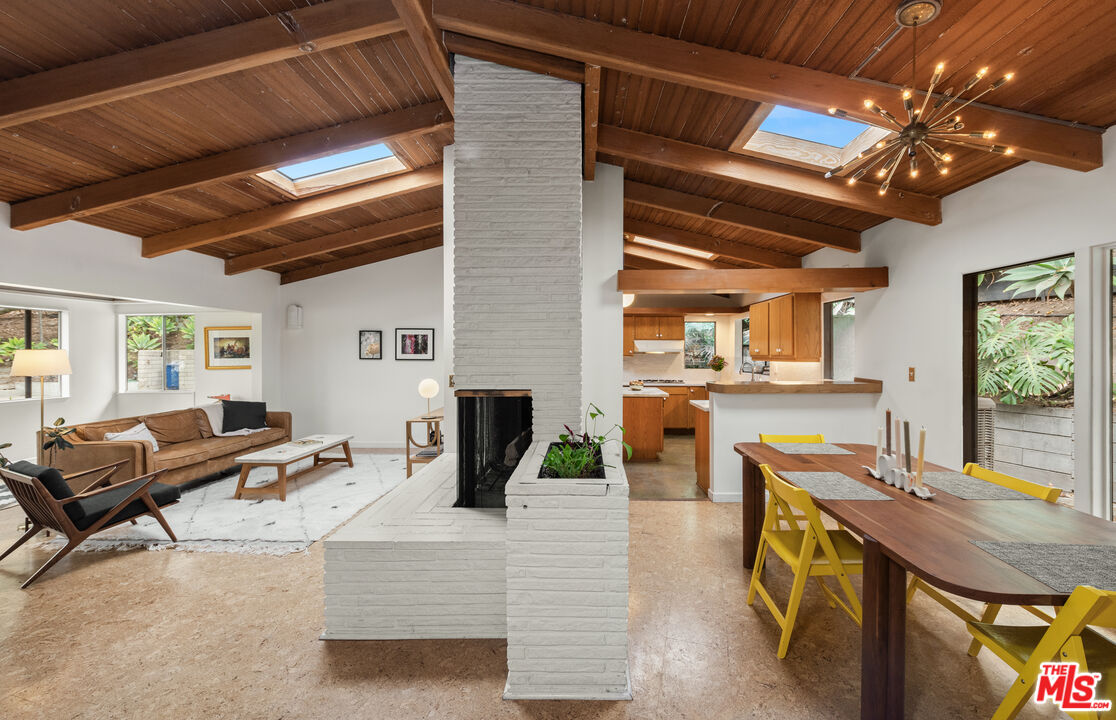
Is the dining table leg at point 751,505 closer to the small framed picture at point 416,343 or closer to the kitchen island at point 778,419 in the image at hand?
the kitchen island at point 778,419

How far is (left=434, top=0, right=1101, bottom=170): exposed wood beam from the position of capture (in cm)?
234

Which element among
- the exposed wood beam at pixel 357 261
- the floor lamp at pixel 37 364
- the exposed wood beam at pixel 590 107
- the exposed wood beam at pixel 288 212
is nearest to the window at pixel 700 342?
the exposed wood beam at pixel 357 261

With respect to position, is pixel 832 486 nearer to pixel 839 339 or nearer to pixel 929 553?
pixel 929 553

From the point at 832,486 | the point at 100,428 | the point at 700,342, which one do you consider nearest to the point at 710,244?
the point at 700,342

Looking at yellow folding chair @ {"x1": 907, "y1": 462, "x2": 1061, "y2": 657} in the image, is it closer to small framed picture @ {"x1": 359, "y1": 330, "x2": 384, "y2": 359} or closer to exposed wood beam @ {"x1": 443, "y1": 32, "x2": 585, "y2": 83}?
exposed wood beam @ {"x1": 443, "y1": 32, "x2": 585, "y2": 83}

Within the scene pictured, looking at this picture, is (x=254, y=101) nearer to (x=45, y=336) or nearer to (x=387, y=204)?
(x=387, y=204)

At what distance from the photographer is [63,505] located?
288 centimetres

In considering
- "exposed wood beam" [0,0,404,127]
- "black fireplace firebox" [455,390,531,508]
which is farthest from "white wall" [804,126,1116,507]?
"exposed wood beam" [0,0,404,127]

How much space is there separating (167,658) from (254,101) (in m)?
3.15

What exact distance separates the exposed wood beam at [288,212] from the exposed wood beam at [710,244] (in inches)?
97.0

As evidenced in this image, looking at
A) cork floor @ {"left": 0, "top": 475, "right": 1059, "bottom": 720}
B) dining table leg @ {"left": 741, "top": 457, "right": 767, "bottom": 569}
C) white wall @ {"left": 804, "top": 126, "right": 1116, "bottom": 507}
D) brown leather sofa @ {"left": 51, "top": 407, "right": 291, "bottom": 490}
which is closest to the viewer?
cork floor @ {"left": 0, "top": 475, "right": 1059, "bottom": 720}

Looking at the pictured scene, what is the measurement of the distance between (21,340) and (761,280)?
328 inches

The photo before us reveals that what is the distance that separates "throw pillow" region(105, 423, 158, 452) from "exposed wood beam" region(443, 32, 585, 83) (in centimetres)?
435

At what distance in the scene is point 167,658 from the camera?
2.09 m
